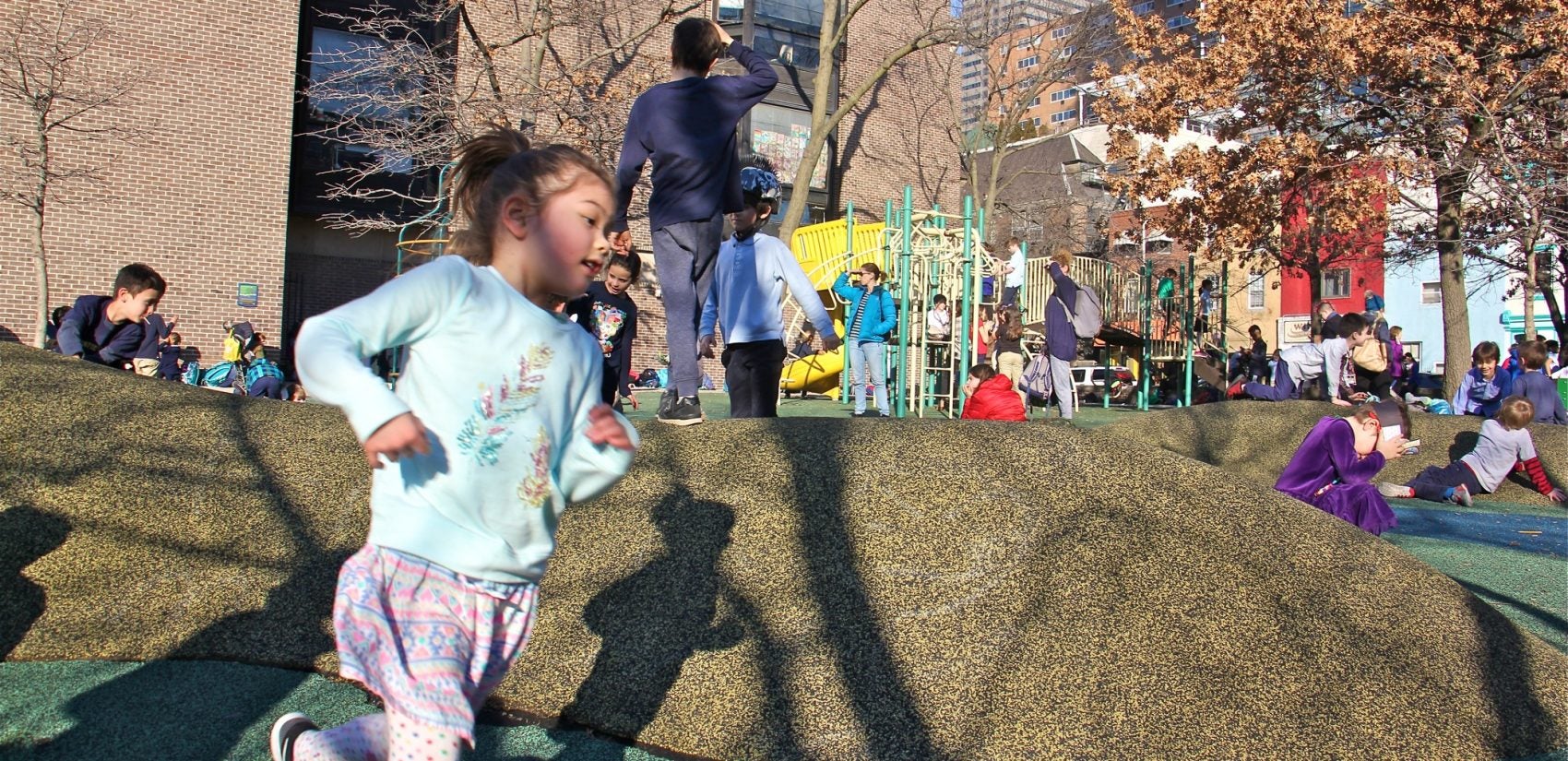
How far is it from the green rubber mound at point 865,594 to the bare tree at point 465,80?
43.9ft

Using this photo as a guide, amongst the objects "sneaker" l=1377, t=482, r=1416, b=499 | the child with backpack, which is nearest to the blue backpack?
"sneaker" l=1377, t=482, r=1416, b=499

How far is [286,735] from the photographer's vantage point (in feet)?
8.11

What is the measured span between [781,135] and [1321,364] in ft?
47.4

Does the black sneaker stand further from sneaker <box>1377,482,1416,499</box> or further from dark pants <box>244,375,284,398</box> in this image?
dark pants <box>244,375,284,398</box>

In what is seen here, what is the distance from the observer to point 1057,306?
13703 mm

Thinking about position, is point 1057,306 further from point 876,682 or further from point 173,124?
point 173,124

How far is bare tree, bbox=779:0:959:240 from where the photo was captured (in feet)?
77.5

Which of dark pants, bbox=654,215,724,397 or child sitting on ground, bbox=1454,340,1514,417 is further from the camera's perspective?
child sitting on ground, bbox=1454,340,1514,417

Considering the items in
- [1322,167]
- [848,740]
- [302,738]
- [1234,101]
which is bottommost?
[848,740]

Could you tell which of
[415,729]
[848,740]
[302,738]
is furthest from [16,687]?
[848,740]

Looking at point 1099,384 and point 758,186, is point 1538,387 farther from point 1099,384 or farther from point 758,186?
point 1099,384

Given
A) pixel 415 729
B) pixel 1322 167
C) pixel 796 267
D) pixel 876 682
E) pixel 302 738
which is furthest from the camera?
pixel 1322 167

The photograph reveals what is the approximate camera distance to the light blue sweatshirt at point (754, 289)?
601cm

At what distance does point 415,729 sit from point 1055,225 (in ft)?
149
